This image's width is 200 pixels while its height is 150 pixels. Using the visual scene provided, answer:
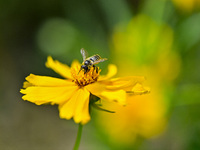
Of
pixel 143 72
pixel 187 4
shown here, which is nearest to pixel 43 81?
pixel 143 72

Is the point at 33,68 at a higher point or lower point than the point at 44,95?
higher

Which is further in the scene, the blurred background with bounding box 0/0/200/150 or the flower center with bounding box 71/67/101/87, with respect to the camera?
the blurred background with bounding box 0/0/200/150

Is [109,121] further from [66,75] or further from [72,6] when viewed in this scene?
[72,6]

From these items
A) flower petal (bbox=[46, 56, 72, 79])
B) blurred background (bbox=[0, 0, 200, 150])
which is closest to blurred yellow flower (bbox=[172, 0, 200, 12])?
blurred background (bbox=[0, 0, 200, 150])

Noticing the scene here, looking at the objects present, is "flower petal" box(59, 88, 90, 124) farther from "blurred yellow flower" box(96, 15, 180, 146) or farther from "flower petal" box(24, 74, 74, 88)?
"blurred yellow flower" box(96, 15, 180, 146)

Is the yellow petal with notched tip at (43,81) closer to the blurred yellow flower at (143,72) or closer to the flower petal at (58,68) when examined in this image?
the flower petal at (58,68)

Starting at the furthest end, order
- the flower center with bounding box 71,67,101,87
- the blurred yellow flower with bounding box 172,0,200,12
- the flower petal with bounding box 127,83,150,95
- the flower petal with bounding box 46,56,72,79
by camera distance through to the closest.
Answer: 1. the blurred yellow flower with bounding box 172,0,200,12
2. the flower petal with bounding box 46,56,72,79
3. the flower center with bounding box 71,67,101,87
4. the flower petal with bounding box 127,83,150,95

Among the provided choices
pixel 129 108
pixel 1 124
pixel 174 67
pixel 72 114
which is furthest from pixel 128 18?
pixel 72 114
